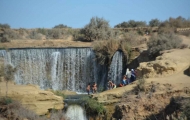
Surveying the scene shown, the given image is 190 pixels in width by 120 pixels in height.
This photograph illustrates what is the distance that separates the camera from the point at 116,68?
2500cm

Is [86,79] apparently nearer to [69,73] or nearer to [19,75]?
[69,73]

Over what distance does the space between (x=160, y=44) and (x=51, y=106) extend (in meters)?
10.4

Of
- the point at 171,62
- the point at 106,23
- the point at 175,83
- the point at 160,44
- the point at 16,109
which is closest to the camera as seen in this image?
the point at 16,109

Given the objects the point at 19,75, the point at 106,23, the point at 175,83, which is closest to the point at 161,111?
the point at 175,83

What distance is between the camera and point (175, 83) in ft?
51.5

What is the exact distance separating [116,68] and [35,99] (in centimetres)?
945

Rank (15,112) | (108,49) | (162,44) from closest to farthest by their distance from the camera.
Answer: (15,112) < (162,44) < (108,49)

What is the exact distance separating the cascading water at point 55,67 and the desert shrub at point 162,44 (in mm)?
4534

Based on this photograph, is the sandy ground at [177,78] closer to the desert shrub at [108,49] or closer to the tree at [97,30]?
the desert shrub at [108,49]

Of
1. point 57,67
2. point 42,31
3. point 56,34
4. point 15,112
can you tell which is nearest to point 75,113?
point 15,112

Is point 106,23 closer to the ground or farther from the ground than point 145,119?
farther from the ground

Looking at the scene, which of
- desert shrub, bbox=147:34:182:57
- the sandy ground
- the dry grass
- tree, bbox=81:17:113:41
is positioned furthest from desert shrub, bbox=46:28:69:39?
the dry grass

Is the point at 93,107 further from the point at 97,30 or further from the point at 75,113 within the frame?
the point at 97,30

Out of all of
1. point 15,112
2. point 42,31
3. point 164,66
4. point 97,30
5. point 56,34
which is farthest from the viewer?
point 42,31
